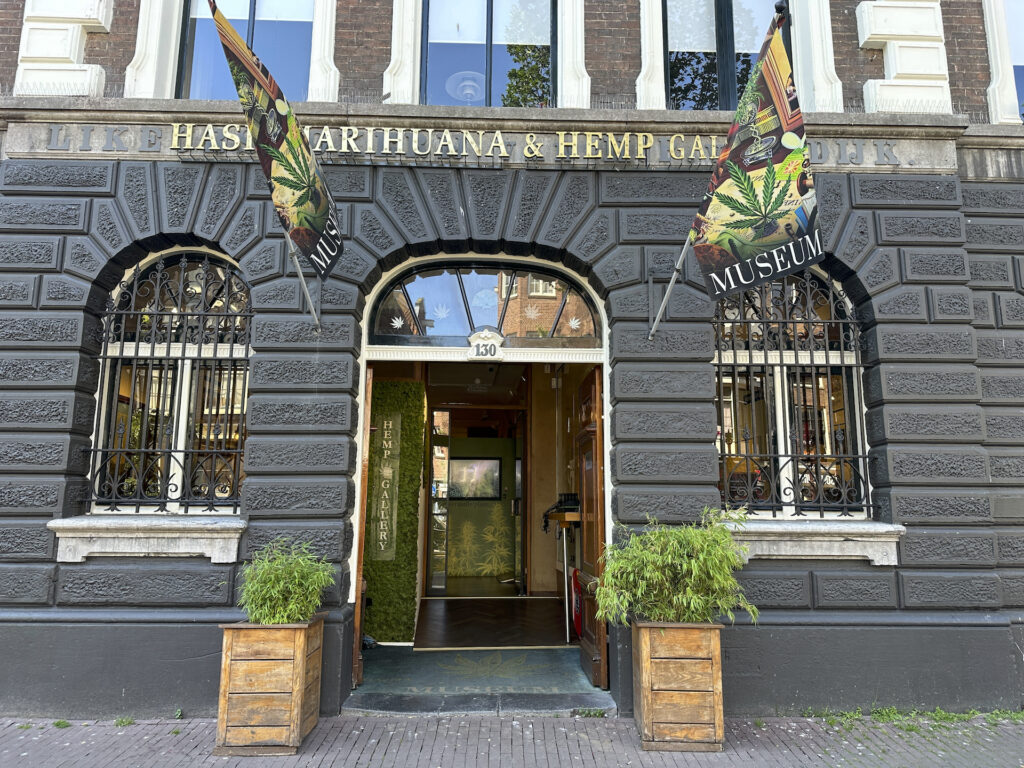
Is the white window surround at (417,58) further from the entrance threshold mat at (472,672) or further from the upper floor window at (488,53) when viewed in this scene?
the entrance threshold mat at (472,672)

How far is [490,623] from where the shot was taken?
8883mm

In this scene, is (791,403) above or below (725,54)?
below

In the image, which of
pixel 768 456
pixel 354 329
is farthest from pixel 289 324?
pixel 768 456

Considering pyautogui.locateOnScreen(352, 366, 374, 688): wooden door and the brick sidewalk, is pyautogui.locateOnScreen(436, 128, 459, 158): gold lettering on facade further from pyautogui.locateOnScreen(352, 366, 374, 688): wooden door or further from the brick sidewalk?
the brick sidewalk

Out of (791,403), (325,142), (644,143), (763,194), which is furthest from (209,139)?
(791,403)

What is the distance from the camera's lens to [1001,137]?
6809mm

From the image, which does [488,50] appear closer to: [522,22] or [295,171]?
[522,22]

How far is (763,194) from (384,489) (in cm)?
554

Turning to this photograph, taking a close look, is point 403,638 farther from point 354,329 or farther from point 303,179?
point 303,179

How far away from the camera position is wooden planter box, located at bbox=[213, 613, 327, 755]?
4820 millimetres

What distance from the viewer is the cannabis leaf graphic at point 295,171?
4965 millimetres

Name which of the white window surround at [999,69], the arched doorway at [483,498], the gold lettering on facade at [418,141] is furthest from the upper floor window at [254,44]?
the white window surround at [999,69]

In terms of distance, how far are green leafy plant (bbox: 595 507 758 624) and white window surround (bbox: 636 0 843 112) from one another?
14.5 feet

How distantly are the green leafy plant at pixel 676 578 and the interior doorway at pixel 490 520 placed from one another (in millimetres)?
1219
